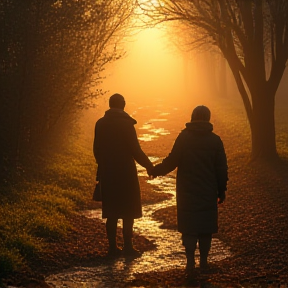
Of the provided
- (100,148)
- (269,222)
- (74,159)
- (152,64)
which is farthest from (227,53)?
(152,64)

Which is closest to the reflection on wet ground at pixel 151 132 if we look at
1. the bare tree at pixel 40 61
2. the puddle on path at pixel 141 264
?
the bare tree at pixel 40 61

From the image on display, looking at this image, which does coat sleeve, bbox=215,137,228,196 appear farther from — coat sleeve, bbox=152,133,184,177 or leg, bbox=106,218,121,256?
leg, bbox=106,218,121,256

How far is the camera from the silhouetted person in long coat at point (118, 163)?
317 inches

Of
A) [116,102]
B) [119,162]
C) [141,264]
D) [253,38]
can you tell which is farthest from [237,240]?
[253,38]

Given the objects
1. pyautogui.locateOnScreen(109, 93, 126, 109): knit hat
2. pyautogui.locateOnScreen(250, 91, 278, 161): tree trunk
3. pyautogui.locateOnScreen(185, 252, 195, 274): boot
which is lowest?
pyautogui.locateOnScreen(185, 252, 195, 274): boot

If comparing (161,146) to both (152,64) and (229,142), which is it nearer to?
(229,142)

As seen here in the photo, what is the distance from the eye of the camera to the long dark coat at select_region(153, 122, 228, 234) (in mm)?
7074

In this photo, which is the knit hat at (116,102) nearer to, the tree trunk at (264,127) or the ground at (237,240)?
the ground at (237,240)

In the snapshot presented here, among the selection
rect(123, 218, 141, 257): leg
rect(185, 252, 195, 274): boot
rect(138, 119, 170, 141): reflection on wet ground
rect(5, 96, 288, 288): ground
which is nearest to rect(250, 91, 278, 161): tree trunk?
rect(5, 96, 288, 288): ground

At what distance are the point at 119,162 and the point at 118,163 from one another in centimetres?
2

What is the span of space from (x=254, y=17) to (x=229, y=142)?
656cm

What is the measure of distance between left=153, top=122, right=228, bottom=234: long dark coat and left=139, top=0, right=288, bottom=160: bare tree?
8.72 metres

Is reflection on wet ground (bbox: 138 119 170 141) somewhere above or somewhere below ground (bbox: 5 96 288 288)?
above

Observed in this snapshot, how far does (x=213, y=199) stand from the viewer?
7.15m
